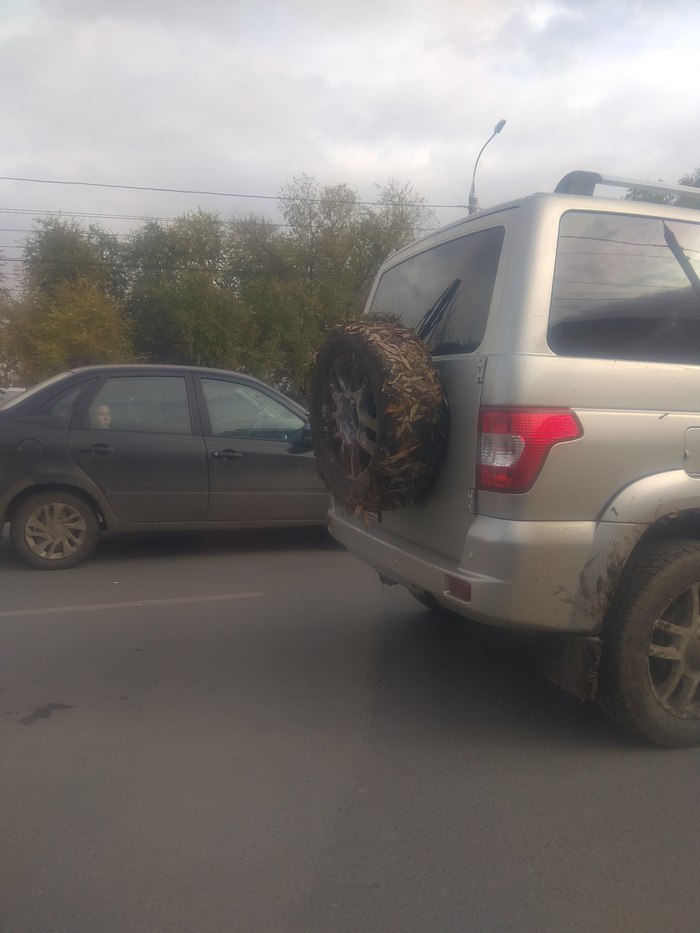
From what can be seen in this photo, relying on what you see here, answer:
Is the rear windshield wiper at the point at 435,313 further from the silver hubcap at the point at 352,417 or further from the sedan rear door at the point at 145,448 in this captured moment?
the sedan rear door at the point at 145,448

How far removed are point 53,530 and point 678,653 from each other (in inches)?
198

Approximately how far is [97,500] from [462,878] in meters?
4.92

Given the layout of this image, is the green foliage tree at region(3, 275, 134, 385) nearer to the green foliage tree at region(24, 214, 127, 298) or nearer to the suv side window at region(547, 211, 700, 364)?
the green foliage tree at region(24, 214, 127, 298)

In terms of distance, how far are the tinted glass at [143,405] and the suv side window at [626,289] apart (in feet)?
14.4

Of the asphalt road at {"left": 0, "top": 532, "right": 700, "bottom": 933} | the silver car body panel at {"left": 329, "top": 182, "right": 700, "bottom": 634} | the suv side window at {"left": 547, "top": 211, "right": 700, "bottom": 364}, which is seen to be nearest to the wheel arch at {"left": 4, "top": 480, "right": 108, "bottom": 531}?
the asphalt road at {"left": 0, "top": 532, "right": 700, "bottom": 933}

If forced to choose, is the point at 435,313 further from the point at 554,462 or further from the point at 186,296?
the point at 186,296

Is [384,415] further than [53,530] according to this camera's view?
No

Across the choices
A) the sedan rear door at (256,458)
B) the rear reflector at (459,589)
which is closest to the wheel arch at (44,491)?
the sedan rear door at (256,458)

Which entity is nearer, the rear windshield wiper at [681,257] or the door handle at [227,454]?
the rear windshield wiper at [681,257]

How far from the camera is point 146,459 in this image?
6910 millimetres

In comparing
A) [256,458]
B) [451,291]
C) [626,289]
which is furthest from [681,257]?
[256,458]

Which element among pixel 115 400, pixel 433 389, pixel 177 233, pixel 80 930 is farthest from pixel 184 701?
pixel 177 233

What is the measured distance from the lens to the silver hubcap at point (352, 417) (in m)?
3.78

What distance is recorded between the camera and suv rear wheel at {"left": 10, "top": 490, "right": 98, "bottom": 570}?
6672mm
